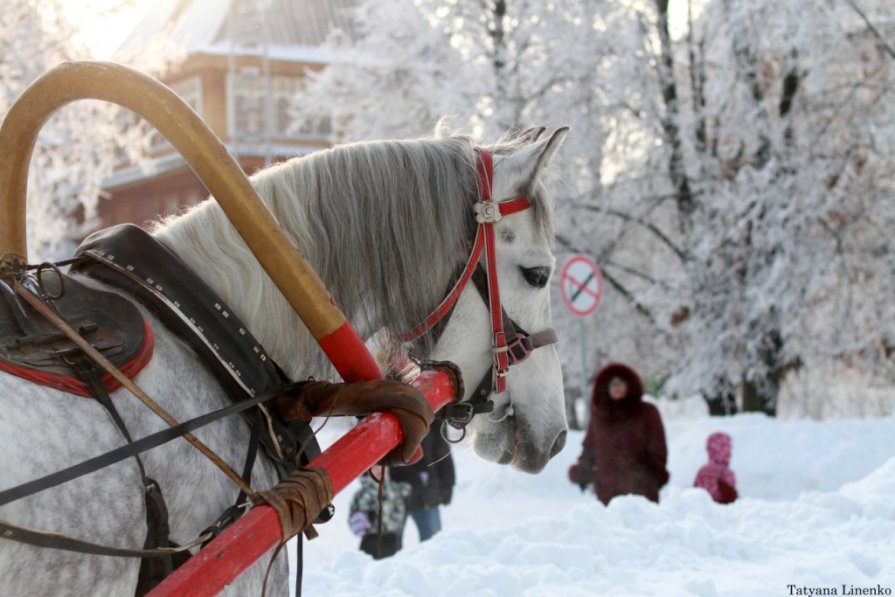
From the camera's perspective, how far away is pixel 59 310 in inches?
72.0

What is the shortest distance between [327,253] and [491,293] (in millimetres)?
482

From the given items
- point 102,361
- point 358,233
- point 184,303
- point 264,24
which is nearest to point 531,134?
point 358,233

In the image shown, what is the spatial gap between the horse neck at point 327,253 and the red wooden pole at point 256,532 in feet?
1.29

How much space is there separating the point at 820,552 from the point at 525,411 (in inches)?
124

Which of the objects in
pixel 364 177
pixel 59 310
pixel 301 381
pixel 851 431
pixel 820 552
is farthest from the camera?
pixel 851 431

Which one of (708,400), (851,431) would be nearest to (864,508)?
(851,431)

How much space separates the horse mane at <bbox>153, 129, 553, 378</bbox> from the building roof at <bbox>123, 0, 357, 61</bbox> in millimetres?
26098

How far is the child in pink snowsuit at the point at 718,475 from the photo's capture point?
296 inches

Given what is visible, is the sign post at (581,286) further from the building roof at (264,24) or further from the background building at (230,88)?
the building roof at (264,24)

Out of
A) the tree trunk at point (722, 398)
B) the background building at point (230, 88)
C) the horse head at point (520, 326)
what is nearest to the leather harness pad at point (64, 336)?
the horse head at point (520, 326)

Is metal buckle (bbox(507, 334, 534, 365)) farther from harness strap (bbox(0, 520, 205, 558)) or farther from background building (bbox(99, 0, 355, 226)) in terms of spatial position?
background building (bbox(99, 0, 355, 226))

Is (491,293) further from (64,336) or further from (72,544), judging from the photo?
(72,544)

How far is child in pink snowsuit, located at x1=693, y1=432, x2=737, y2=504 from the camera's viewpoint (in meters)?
7.52

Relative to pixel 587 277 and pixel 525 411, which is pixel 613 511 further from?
pixel 587 277
